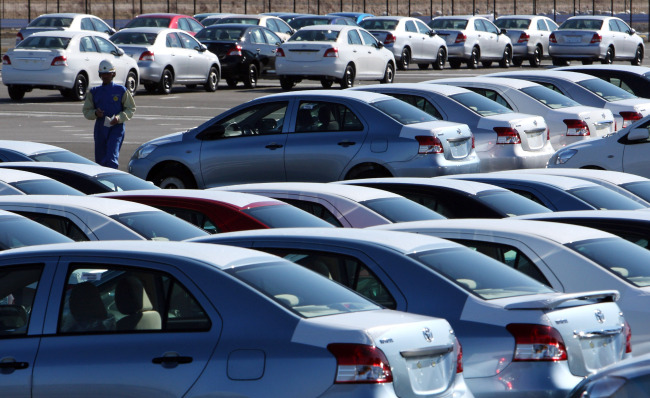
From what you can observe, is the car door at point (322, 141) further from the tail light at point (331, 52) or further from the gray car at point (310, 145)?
the tail light at point (331, 52)

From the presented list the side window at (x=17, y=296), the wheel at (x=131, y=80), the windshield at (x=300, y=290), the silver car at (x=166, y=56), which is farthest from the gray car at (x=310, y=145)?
the silver car at (x=166, y=56)

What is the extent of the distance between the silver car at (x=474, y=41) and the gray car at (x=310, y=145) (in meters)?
25.2

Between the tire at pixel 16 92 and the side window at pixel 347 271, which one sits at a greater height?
the tire at pixel 16 92

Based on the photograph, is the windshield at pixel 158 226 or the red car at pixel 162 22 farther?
the red car at pixel 162 22

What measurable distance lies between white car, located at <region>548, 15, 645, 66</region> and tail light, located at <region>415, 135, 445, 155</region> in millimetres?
24553

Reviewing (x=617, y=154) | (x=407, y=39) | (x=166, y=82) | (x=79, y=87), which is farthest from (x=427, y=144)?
(x=407, y=39)

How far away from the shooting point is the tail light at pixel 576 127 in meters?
17.8

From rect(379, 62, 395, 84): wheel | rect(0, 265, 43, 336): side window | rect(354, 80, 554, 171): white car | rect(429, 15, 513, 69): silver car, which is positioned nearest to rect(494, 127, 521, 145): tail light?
rect(354, 80, 554, 171): white car

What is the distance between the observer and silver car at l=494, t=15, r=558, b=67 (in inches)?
1647

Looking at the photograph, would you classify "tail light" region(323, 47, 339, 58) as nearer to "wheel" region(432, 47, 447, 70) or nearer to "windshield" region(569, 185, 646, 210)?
"wheel" region(432, 47, 447, 70)

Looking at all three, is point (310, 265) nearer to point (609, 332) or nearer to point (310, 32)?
point (609, 332)

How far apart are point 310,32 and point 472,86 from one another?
43.3ft

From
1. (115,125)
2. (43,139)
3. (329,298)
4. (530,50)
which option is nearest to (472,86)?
(115,125)

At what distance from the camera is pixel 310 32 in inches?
1229
